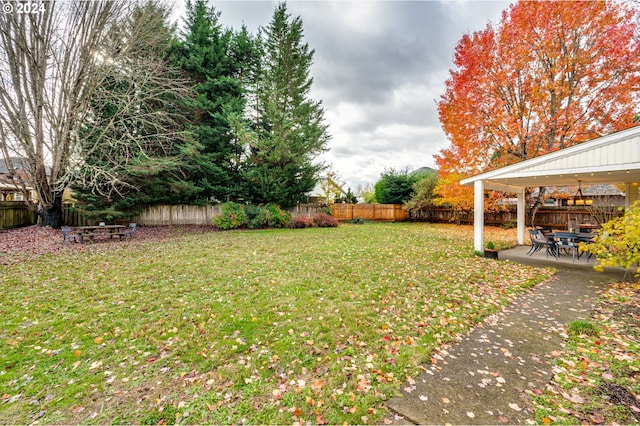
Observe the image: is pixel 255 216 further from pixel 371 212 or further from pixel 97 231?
pixel 371 212

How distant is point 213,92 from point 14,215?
1162 cm

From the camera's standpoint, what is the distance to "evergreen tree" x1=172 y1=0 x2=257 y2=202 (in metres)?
13.8

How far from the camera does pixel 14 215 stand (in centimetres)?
1260

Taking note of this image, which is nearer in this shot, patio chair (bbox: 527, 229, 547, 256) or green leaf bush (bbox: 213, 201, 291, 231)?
patio chair (bbox: 527, 229, 547, 256)

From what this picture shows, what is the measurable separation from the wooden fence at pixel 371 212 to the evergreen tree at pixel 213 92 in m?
9.91

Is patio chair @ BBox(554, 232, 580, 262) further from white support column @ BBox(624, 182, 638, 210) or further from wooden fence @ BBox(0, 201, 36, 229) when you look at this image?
wooden fence @ BBox(0, 201, 36, 229)

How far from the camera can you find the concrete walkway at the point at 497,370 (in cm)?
223

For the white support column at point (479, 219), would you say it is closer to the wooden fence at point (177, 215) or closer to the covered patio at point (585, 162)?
the covered patio at point (585, 162)

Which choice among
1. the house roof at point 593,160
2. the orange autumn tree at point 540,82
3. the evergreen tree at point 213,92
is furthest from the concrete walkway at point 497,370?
the evergreen tree at point 213,92

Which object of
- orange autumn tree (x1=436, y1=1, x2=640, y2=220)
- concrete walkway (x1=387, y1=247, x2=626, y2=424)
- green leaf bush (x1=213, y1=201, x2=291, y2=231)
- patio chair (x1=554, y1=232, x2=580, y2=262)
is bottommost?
concrete walkway (x1=387, y1=247, x2=626, y2=424)

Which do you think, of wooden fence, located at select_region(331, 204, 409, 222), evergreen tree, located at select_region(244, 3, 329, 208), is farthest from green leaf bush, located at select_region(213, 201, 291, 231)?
wooden fence, located at select_region(331, 204, 409, 222)

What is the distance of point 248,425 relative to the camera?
210cm

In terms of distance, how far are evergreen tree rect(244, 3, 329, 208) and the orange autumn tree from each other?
25.3ft

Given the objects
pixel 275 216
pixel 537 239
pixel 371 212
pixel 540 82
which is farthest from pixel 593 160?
pixel 371 212
